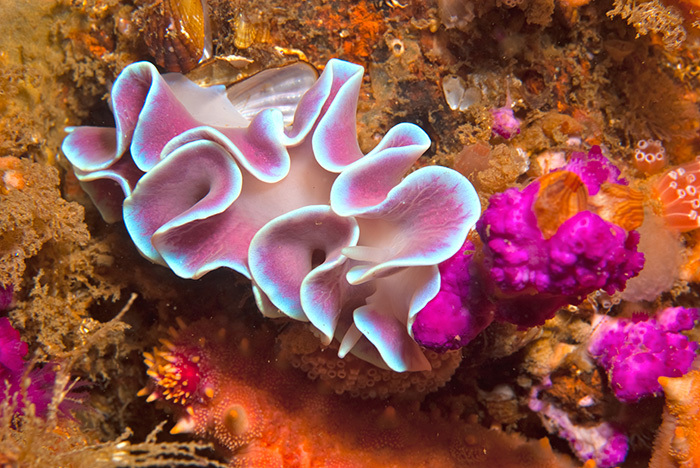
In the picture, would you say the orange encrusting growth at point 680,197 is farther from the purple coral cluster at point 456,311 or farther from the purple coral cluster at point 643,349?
the purple coral cluster at point 456,311

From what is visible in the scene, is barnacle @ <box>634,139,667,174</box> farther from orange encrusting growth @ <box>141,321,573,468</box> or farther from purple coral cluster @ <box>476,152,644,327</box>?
orange encrusting growth @ <box>141,321,573,468</box>

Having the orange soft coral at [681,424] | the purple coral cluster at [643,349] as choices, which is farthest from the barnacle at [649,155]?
the orange soft coral at [681,424]

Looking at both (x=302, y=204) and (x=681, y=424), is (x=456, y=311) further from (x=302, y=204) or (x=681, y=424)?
(x=681, y=424)

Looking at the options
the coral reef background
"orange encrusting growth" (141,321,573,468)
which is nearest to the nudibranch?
the coral reef background

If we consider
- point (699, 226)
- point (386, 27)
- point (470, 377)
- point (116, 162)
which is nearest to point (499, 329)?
point (470, 377)

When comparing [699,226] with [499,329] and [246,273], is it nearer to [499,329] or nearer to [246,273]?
[499,329]

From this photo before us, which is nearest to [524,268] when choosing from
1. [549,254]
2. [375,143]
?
[549,254]
